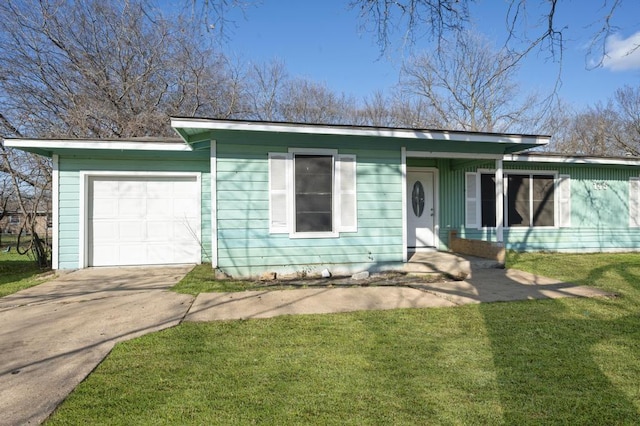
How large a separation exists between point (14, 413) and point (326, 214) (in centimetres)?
500

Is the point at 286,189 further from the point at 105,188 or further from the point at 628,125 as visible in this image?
the point at 628,125

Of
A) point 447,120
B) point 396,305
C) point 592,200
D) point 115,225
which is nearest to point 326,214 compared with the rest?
point 396,305

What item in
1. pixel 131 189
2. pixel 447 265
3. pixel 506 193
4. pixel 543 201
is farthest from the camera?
pixel 543 201

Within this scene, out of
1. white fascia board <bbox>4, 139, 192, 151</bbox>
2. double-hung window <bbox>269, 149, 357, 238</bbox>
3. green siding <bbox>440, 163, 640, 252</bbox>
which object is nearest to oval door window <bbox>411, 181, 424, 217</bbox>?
green siding <bbox>440, 163, 640, 252</bbox>

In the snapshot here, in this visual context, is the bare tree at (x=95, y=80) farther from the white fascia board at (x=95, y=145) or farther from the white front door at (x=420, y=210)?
the white front door at (x=420, y=210)

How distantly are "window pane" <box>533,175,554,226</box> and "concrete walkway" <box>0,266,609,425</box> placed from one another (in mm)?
3693

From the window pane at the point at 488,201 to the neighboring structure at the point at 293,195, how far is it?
0.09 ft

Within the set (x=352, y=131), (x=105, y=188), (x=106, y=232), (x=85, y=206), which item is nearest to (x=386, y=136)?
(x=352, y=131)

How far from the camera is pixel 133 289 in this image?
5.57 meters

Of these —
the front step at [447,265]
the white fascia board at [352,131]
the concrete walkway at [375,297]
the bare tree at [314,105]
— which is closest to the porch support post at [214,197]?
the white fascia board at [352,131]

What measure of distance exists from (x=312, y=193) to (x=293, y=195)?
1.18 feet

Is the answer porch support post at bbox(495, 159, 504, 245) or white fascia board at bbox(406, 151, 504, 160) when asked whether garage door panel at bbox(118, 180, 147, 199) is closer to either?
white fascia board at bbox(406, 151, 504, 160)

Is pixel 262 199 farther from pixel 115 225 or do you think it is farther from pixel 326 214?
pixel 115 225

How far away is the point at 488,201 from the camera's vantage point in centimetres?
905
